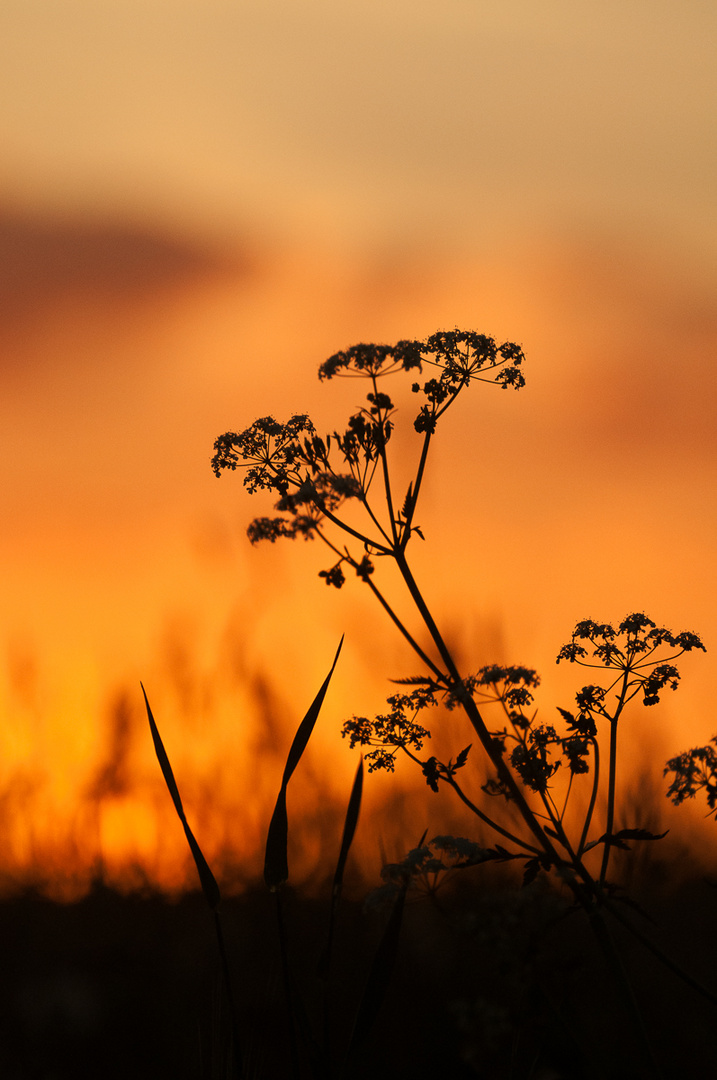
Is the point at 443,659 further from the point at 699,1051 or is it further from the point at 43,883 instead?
the point at 43,883

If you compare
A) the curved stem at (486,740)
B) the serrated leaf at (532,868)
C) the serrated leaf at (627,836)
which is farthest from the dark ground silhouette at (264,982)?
the curved stem at (486,740)

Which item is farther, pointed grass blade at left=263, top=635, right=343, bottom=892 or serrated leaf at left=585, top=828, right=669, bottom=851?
serrated leaf at left=585, top=828, right=669, bottom=851

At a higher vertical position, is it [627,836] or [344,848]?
[344,848]

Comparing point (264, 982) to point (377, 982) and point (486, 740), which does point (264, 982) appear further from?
point (486, 740)

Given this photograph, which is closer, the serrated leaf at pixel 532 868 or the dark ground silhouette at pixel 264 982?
the serrated leaf at pixel 532 868

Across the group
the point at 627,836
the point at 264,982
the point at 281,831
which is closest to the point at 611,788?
the point at 627,836

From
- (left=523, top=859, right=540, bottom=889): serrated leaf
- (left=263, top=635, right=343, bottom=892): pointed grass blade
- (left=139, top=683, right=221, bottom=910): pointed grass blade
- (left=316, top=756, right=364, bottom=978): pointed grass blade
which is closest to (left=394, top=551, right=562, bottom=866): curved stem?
(left=523, top=859, right=540, bottom=889): serrated leaf

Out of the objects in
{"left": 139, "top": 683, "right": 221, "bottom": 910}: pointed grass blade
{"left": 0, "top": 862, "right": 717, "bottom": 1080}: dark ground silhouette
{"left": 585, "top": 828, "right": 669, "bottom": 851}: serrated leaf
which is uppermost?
{"left": 139, "top": 683, "right": 221, "bottom": 910}: pointed grass blade

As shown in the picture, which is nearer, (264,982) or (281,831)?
(281,831)

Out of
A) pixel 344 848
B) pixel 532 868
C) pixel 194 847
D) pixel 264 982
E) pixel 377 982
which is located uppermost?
pixel 194 847

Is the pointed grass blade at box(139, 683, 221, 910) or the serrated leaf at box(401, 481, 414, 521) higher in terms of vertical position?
the serrated leaf at box(401, 481, 414, 521)

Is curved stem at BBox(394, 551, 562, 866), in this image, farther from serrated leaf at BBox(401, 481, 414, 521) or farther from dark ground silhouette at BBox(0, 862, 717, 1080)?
dark ground silhouette at BBox(0, 862, 717, 1080)

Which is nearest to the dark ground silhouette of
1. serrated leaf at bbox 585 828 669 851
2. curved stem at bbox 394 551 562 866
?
serrated leaf at bbox 585 828 669 851

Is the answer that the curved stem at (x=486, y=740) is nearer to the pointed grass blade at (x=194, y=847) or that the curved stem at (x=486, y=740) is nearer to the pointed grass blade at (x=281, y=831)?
the pointed grass blade at (x=281, y=831)
